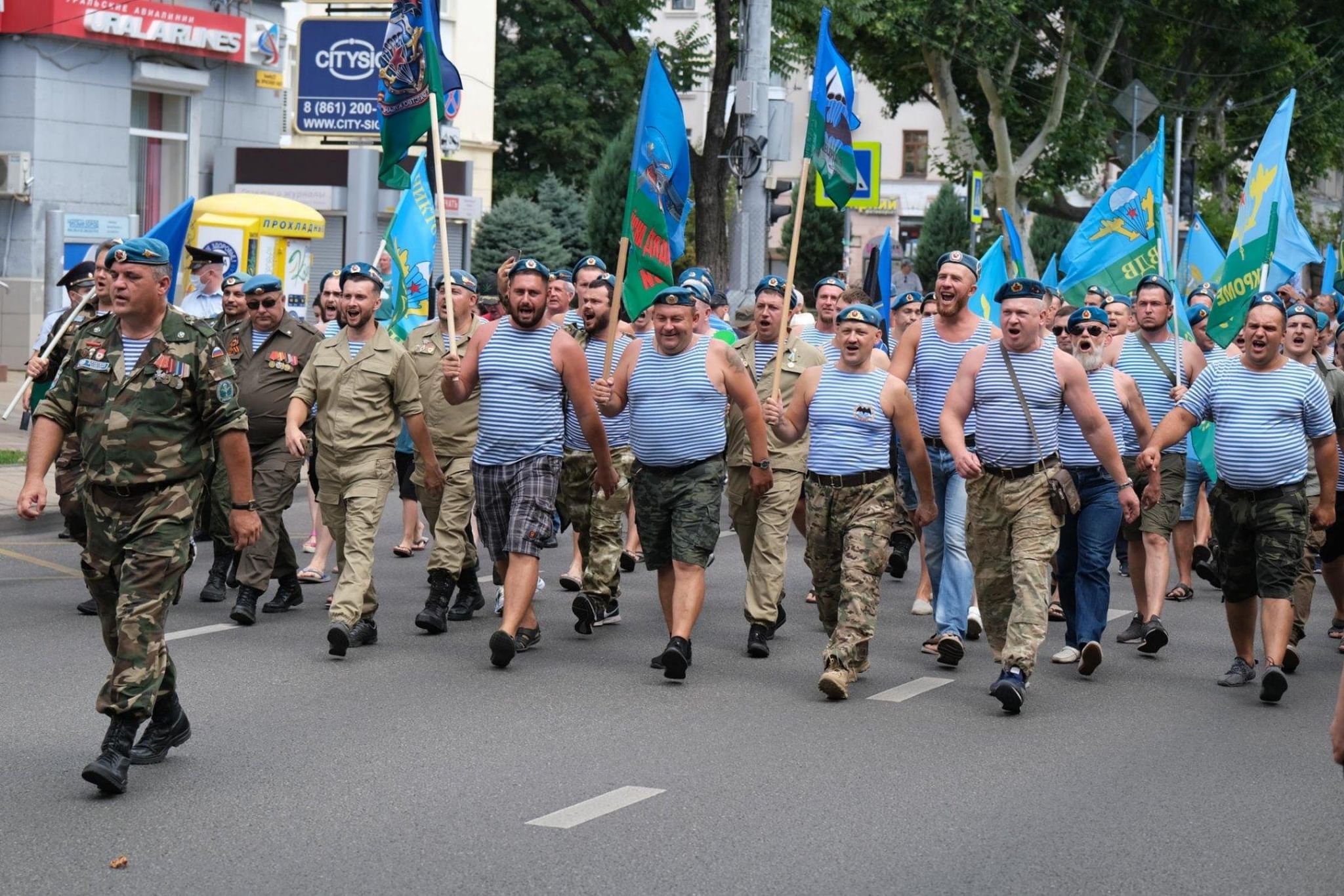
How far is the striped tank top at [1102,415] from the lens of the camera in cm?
946

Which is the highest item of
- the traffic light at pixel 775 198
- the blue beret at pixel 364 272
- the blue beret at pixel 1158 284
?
the traffic light at pixel 775 198

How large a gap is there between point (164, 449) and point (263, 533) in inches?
142

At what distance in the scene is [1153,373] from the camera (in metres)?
11.3

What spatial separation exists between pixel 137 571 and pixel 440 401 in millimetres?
4481

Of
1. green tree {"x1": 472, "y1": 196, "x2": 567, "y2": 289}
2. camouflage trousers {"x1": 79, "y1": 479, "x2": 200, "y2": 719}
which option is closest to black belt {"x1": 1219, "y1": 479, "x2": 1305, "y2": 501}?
camouflage trousers {"x1": 79, "y1": 479, "x2": 200, "y2": 719}

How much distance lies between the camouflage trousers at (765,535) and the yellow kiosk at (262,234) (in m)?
13.8

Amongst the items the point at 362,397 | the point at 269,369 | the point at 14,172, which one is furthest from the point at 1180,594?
the point at 14,172

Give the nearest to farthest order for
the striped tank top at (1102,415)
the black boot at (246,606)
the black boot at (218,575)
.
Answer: the striped tank top at (1102,415) < the black boot at (246,606) < the black boot at (218,575)

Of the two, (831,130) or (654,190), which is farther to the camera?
(831,130)

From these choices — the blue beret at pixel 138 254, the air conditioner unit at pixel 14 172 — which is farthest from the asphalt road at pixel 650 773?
the air conditioner unit at pixel 14 172

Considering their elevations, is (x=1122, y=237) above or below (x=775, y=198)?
below

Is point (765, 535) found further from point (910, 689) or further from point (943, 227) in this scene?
point (943, 227)

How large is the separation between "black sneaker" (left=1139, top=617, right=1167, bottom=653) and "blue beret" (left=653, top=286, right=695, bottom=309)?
2.94 m

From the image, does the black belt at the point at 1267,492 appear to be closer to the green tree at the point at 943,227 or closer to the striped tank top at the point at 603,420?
the striped tank top at the point at 603,420
